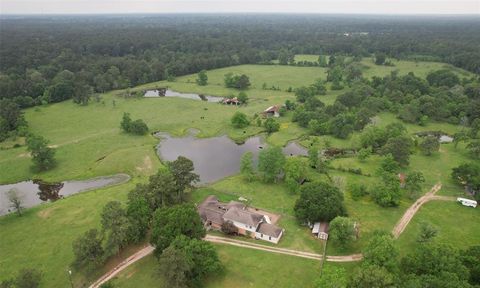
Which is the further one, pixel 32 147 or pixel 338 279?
pixel 32 147

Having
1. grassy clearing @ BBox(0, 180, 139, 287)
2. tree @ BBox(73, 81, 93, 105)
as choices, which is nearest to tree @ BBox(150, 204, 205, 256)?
grassy clearing @ BBox(0, 180, 139, 287)

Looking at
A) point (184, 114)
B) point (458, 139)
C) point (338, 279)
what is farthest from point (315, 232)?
point (184, 114)

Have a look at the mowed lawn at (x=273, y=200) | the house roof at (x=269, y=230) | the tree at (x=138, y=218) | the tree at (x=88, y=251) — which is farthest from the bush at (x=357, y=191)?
the tree at (x=88, y=251)

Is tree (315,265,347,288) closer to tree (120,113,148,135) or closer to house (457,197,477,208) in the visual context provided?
house (457,197,477,208)

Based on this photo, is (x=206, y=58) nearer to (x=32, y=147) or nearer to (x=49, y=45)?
(x=49, y=45)

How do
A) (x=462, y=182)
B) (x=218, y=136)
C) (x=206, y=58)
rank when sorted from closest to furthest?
(x=462, y=182), (x=218, y=136), (x=206, y=58)

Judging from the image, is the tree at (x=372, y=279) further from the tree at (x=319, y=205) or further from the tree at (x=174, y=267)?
the tree at (x=174, y=267)
